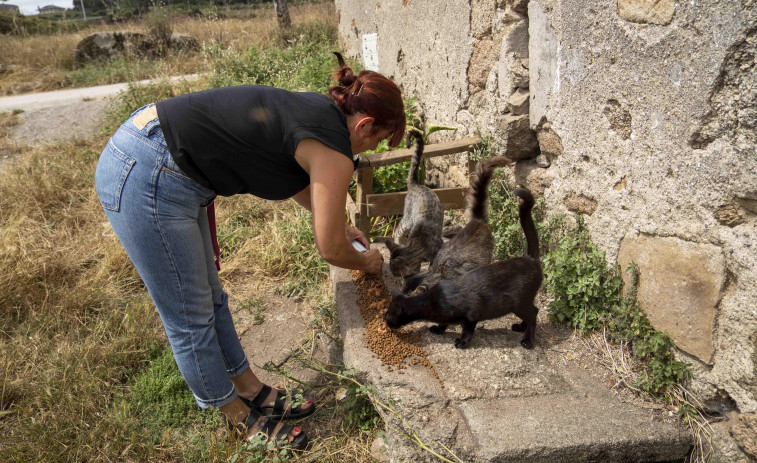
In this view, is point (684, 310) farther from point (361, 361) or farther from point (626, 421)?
point (361, 361)

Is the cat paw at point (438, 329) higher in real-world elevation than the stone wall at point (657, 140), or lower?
lower

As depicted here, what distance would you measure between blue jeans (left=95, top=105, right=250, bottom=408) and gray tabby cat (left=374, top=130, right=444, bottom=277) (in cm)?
168

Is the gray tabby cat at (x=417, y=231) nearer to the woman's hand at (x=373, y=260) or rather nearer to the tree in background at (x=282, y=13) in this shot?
the woman's hand at (x=373, y=260)

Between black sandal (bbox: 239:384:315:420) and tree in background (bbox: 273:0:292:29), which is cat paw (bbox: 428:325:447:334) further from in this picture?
tree in background (bbox: 273:0:292:29)

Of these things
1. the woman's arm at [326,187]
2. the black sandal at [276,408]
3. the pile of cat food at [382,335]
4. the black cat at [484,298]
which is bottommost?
the black sandal at [276,408]

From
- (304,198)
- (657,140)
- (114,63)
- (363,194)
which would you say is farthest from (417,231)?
(114,63)

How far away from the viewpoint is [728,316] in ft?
7.97

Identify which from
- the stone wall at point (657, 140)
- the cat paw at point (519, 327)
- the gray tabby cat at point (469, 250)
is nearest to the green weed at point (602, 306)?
the stone wall at point (657, 140)

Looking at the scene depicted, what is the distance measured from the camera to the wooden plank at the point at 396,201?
Result: 447 cm

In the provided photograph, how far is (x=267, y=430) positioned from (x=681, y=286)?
2.41m

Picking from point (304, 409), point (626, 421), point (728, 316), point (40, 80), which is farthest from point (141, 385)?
point (40, 80)

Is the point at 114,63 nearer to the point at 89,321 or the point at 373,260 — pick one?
the point at 89,321

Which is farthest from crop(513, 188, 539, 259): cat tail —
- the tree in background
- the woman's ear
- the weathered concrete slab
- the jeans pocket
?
the tree in background

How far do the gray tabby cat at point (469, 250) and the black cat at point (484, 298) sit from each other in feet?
1.23
